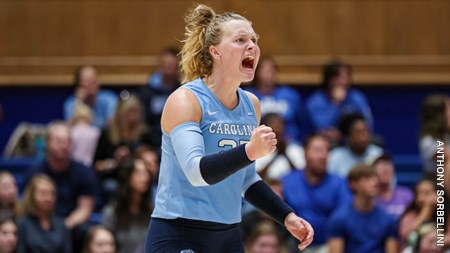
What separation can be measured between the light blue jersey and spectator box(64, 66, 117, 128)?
4696 millimetres

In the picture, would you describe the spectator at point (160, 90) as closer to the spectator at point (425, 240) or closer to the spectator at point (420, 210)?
the spectator at point (420, 210)

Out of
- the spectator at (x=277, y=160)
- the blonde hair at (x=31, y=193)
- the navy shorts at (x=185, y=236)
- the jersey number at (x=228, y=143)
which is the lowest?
the navy shorts at (x=185, y=236)

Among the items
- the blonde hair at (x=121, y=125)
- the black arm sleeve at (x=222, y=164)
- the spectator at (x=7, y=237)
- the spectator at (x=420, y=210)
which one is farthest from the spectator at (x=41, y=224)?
the black arm sleeve at (x=222, y=164)

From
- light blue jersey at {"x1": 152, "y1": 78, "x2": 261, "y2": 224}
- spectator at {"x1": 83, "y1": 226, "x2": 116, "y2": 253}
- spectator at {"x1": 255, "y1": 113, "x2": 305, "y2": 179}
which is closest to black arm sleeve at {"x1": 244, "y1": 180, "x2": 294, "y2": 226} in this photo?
light blue jersey at {"x1": 152, "y1": 78, "x2": 261, "y2": 224}

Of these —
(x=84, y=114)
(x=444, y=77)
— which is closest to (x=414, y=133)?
(x=444, y=77)

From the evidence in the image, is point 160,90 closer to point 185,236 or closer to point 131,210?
point 131,210

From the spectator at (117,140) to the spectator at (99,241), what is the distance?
124 centimetres

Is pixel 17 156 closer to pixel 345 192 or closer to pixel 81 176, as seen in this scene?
pixel 81 176

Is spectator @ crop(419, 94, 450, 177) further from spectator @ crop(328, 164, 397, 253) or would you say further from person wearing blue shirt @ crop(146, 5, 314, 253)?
person wearing blue shirt @ crop(146, 5, 314, 253)

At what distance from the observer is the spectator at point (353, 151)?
733cm

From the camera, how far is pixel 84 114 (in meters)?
7.85

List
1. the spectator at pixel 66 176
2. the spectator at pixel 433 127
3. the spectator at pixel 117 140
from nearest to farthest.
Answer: the spectator at pixel 66 176
the spectator at pixel 433 127
the spectator at pixel 117 140

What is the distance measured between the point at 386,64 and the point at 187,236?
613 cm

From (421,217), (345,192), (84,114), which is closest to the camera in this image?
(421,217)
